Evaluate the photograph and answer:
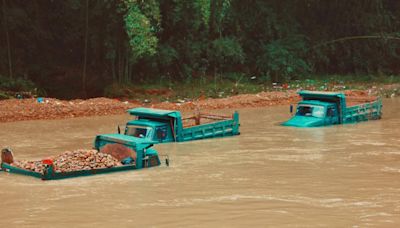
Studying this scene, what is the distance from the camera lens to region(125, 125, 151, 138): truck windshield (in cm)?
2091

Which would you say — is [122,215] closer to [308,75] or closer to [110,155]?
[110,155]

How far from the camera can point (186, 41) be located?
38812 mm

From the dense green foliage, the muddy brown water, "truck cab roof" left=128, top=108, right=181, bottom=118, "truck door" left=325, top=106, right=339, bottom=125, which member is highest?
the dense green foliage

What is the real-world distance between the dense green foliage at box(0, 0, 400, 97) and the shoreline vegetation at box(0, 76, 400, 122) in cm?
137

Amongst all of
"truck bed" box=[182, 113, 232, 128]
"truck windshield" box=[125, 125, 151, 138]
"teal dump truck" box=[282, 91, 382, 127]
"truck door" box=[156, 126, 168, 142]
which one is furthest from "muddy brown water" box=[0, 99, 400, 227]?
"teal dump truck" box=[282, 91, 382, 127]

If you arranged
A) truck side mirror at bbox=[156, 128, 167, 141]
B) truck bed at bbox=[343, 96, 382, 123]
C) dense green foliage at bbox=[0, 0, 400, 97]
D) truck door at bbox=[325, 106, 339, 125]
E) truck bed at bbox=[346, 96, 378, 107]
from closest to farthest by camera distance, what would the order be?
truck side mirror at bbox=[156, 128, 167, 141] < truck door at bbox=[325, 106, 339, 125] < truck bed at bbox=[343, 96, 382, 123] < truck bed at bbox=[346, 96, 378, 107] < dense green foliage at bbox=[0, 0, 400, 97]

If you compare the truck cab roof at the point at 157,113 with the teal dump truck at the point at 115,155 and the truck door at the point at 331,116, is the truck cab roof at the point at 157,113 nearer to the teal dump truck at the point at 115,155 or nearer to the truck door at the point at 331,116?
the teal dump truck at the point at 115,155

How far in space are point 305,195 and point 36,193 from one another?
212 inches

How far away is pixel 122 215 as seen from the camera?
12.8 meters

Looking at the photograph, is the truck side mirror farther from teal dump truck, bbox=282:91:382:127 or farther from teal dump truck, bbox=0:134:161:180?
teal dump truck, bbox=282:91:382:127

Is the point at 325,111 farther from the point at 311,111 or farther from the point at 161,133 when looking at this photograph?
the point at 161,133

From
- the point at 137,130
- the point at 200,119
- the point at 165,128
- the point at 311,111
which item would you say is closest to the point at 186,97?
the point at 200,119

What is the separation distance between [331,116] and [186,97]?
10.2 m

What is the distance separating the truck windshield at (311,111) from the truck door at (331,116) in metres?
0.25
